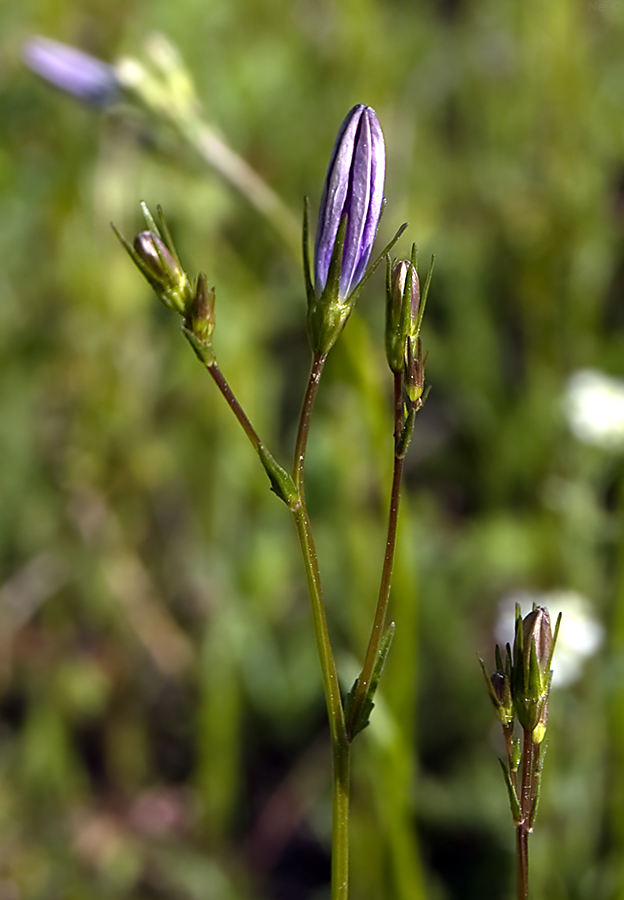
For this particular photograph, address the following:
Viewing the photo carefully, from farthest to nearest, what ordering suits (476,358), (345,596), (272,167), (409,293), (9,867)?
1. (272,167)
2. (476,358)
3. (345,596)
4. (9,867)
5. (409,293)

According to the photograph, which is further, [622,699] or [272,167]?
[272,167]

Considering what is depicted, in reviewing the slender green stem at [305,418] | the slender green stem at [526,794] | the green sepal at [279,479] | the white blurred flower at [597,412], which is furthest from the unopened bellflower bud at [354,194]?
the white blurred flower at [597,412]

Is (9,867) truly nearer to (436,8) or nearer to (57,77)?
(57,77)

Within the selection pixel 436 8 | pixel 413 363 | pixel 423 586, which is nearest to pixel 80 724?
pixel 423 586

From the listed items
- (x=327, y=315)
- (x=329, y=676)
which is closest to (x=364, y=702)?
(x=329, y=676)

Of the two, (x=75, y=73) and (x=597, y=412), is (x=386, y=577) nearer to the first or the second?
(x=75, y=73)

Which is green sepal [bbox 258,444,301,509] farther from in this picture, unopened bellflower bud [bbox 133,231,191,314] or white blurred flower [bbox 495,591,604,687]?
white blurred flower [bbox 495,591,604,687]
